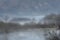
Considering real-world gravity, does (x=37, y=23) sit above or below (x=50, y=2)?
below

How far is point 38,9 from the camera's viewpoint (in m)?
1.90

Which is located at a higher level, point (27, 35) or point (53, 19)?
point (53, 19)

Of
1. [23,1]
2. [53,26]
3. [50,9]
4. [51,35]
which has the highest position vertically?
[23,1]

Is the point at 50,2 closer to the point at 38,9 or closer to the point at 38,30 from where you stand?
the point at 38,9

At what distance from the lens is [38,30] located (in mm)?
1873

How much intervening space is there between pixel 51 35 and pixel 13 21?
62cm

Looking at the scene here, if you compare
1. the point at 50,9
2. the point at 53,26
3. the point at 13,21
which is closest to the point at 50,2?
the point at 50,9

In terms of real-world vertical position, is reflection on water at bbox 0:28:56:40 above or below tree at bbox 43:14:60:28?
below

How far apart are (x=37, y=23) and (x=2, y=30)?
0.54 metres

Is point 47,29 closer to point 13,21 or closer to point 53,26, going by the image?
point 53,26

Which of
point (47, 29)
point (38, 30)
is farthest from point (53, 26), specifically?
point (38, 30)

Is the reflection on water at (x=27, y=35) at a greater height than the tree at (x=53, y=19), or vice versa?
the tree at (x=53, y=19)

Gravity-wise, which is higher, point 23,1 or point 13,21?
point 23,1

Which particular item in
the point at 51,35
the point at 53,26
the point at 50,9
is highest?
the point at 50,9
